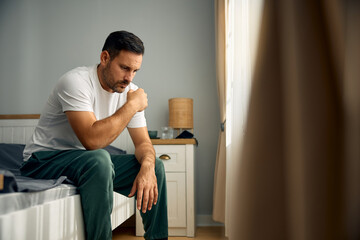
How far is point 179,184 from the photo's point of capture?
7.67 ft

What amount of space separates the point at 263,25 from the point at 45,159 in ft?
3.71

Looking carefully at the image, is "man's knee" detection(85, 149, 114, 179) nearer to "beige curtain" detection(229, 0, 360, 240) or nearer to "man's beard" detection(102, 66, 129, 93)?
"man's beard" detection(102, 66, 129, 93)

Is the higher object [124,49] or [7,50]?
[7,50]

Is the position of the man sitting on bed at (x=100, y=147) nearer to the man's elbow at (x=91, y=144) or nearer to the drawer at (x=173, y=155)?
the man's elbow at (x=91, y=144)

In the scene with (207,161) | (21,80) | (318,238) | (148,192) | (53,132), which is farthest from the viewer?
(21,80)

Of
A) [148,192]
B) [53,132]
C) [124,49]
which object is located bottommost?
[148,192]

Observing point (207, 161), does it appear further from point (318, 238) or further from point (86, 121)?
point (318, 238)

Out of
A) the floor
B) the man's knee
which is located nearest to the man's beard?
the man's knee

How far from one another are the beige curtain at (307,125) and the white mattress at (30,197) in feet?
2.35

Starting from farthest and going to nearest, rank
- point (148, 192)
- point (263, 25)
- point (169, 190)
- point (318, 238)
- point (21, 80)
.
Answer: point (21, 80), point (169, 190), point (148, 192), point (263, 25), point (318, 238)

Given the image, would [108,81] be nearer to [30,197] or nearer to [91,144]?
[91,144]

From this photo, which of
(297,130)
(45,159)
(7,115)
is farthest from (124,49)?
(7,115)

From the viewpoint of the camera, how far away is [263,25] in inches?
17.1

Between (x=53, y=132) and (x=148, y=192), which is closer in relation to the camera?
(x=148, y=192)
